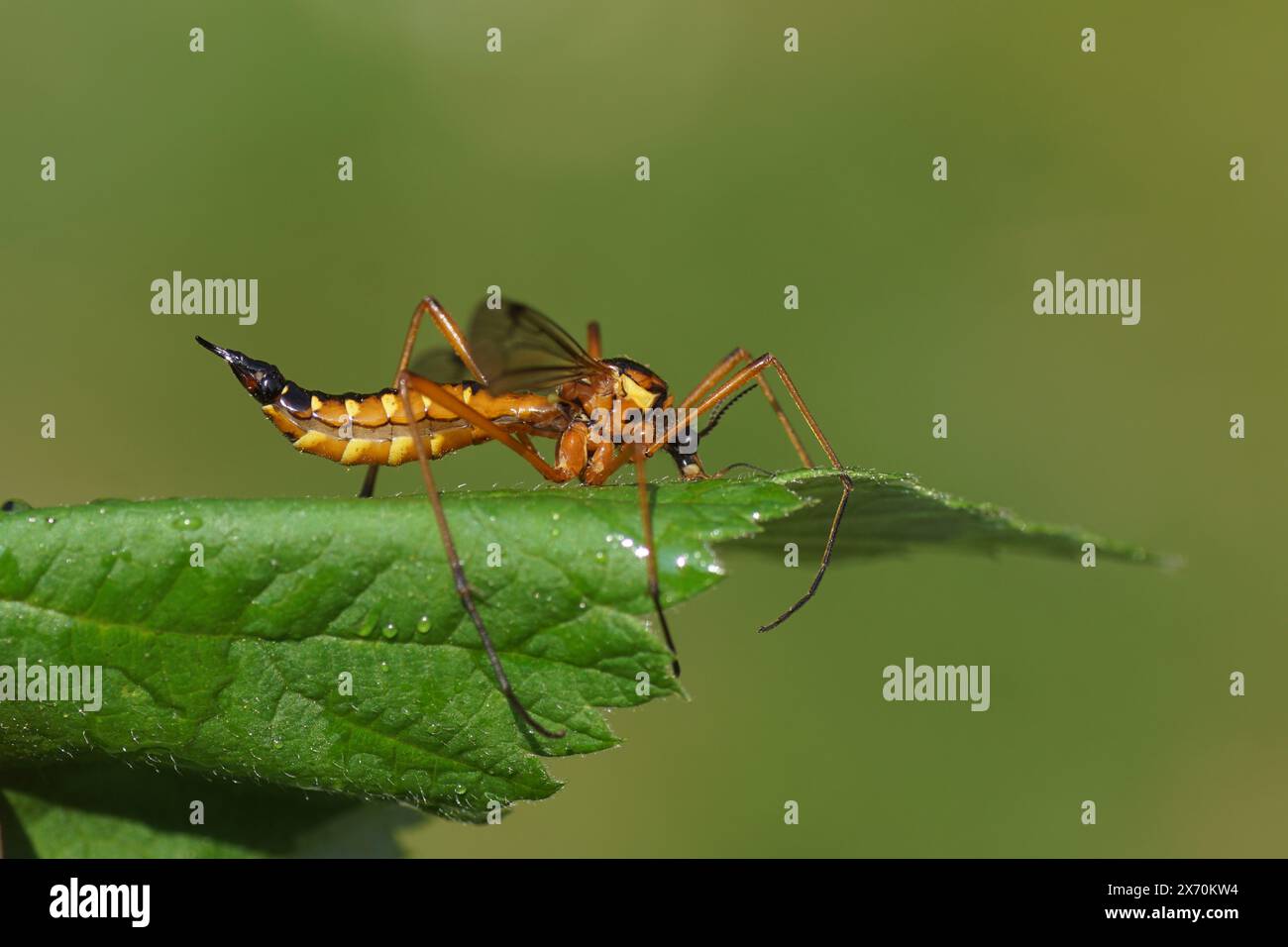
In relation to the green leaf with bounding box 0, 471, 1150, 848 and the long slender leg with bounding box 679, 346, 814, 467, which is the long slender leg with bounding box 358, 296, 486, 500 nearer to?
the long slender leg with bounding box 679, 346, 814, 467

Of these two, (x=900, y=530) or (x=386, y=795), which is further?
(x=900, y=530)

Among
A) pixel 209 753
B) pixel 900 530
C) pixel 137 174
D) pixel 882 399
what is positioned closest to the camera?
pixel 209 753

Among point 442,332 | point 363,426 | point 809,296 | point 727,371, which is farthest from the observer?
point 809,296

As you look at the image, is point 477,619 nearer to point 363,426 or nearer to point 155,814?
point 155,814

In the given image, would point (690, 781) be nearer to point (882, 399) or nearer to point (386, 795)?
point (882, 399)

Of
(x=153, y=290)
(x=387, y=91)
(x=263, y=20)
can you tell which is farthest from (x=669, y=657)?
(x=263, y=20)

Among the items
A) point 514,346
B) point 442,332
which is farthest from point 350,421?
point 514,346
